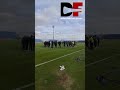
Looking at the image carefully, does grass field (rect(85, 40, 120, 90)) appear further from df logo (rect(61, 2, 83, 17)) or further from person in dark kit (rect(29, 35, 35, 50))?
person in dark kit (rect(29, 35, 35, 50))

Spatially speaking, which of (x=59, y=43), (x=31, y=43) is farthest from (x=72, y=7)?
(x=31, y=43)

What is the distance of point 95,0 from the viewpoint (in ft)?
12.4

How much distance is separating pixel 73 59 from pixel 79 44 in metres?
0.24

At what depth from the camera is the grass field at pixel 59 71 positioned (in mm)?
3799

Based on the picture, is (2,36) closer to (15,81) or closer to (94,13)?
(15,81)

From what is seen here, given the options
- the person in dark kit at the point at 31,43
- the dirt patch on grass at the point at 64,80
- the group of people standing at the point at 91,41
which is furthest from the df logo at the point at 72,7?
the dirt patch on grass at the point at 64,80

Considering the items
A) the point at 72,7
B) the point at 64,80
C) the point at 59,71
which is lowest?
the point at 64,80

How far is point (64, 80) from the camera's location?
3.79m

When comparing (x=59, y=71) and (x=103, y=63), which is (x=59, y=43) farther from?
(x=103, y=63)

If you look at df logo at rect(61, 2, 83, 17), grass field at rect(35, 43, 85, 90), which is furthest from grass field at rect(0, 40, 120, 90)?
df logo at rect(61, 2, 83, 17)

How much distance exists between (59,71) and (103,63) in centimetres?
67

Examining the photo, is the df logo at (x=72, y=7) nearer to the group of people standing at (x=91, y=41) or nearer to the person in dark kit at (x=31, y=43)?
the group of people standing at (x=91, y=41)

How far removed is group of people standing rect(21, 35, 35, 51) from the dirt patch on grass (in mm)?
537

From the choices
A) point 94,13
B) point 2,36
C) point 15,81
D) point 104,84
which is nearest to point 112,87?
point 104,84
